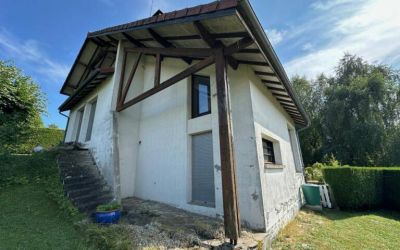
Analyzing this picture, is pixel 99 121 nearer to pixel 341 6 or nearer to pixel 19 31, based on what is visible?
pixel 19 31

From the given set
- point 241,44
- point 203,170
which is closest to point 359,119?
point 203,170

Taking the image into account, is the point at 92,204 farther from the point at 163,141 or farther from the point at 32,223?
the point at 163,141

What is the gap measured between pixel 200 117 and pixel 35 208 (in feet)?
15.5

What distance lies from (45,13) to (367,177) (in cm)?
1548

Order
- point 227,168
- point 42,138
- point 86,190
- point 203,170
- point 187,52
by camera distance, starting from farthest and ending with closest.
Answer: point 42,138, point 86,190, point 203,170, point 187,52, point 227,168

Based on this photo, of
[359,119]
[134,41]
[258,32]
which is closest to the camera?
[258,32]

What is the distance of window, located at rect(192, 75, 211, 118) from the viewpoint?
6070 mm

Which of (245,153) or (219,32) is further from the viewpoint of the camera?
(245,153)

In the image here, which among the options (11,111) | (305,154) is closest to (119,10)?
(11,111)

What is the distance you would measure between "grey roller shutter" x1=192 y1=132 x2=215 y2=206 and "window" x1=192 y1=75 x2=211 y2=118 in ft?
2.66

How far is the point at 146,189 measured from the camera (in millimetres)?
6887

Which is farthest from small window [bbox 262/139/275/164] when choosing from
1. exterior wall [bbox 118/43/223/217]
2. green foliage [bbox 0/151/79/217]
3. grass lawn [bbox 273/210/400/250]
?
green foliage [bbox 0/151/79/217]

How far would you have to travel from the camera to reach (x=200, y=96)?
633cm

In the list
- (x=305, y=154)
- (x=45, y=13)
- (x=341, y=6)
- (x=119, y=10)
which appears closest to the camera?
(x=341, y=6)
